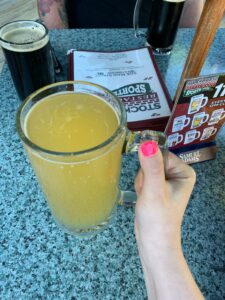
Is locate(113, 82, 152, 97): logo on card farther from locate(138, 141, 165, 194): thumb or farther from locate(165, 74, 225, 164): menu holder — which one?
locate(138, 141, 165, 194): thumb

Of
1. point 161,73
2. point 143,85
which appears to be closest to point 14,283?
point 143,85

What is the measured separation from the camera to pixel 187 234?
586mm

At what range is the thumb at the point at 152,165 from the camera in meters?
0.43

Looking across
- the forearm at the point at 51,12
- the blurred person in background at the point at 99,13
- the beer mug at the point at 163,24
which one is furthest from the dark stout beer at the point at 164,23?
the forearm at the point at 51,12

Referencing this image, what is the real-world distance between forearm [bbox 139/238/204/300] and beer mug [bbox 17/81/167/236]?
0.14 m

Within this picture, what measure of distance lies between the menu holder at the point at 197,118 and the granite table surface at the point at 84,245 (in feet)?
0.15

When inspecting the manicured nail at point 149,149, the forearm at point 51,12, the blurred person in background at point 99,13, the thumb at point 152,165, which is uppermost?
the manicured nail at point 149,149

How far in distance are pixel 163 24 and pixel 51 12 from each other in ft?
1.68

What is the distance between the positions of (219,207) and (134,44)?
62 cm

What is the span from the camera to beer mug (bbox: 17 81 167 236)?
1.43 feet

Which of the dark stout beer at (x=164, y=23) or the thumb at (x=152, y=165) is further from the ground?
the thumb at (x=152, y=165)

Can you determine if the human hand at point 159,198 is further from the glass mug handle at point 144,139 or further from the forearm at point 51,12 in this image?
the forearm at point 51,12

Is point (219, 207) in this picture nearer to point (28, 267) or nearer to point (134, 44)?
point (28, 267)

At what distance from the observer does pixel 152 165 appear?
438 millimetres
